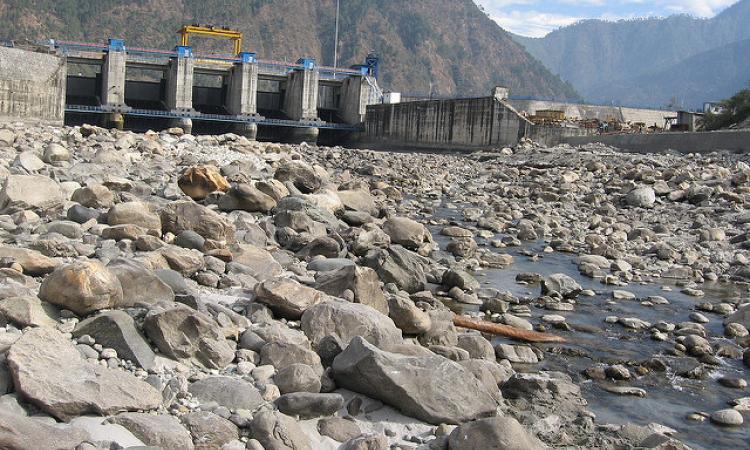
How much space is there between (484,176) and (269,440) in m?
24.4

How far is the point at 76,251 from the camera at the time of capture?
722cm

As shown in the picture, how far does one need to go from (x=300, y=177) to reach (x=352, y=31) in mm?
144181

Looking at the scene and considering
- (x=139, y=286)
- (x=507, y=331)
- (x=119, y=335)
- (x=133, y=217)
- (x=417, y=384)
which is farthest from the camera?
(x=133, y=217)

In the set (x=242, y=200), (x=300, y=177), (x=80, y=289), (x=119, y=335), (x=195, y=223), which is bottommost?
(x=119, y=335)

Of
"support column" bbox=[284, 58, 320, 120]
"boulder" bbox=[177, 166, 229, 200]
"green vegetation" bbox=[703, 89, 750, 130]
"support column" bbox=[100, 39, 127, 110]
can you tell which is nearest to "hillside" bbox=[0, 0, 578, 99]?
"support column" bbox=[100, 39, 127, 110]

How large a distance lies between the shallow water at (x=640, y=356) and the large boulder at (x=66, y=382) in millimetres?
3527

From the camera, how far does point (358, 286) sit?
7.29 m

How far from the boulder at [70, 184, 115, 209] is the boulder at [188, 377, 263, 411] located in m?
5.55

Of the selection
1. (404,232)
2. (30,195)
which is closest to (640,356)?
(404,232)

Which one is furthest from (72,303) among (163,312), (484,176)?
(484,176)

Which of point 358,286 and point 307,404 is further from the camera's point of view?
point 358,286

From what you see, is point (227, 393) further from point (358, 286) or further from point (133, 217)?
point (133, 217)

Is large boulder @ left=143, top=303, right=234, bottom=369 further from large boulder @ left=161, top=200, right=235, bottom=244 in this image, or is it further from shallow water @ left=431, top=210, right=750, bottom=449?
large boulder @ left=161, top=200, right=235, bottom=244

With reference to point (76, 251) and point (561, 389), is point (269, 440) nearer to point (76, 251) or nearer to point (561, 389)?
point (561, 389)
